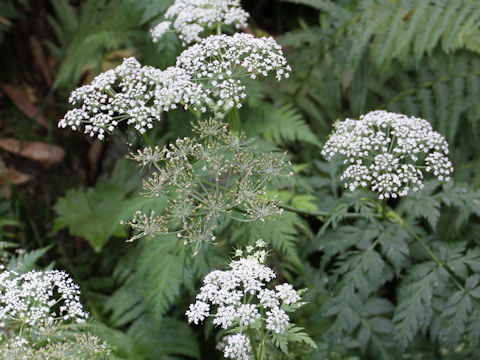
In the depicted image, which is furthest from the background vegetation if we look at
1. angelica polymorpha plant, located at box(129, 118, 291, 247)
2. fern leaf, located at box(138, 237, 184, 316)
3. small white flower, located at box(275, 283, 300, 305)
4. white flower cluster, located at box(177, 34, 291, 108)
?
small white flower, located at box(275, 283, 300, 305)

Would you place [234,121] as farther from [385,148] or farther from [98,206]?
[98,206]

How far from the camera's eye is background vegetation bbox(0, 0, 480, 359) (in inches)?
121

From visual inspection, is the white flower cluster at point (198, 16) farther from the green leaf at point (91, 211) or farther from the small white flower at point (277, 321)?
the green leaf at point (91, 211)

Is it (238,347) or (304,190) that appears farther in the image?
(304,190)

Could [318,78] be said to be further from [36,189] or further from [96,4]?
[36,189]

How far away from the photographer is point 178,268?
11.3 feet

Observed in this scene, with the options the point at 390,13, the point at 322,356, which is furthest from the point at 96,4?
the point at 322,356

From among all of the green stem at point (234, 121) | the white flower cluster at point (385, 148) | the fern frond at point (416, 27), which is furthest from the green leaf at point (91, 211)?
the fern frond at point (416, 27)

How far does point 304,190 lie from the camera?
3887mm

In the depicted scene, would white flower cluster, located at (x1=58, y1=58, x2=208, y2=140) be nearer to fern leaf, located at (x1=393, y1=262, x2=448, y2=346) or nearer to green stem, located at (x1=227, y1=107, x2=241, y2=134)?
green stem, located at (x1=227, y1=107, x2=241, y2=134)

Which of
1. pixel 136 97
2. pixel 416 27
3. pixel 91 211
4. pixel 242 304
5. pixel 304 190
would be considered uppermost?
pixel 136 97

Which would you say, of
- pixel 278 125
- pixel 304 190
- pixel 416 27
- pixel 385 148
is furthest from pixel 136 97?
pixel 416 27

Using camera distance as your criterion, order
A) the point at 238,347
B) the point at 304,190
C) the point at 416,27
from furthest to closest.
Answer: the point at 416,27 < the point at 304,190 < the point at 238,347

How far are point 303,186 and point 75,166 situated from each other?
10.2ft
